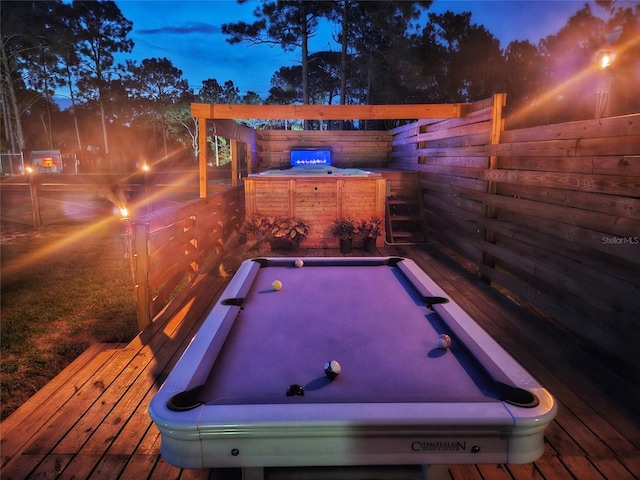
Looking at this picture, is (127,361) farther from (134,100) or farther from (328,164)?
(134,100)

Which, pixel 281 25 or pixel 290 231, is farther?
pixel 281 25

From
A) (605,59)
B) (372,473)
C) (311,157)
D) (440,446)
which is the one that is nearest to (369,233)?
(605,59)

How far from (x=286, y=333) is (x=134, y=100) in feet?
146

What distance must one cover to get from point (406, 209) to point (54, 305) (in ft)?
20.8

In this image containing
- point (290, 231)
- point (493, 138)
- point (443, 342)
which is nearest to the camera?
point (443, 342)

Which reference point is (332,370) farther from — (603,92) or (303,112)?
(303,112)

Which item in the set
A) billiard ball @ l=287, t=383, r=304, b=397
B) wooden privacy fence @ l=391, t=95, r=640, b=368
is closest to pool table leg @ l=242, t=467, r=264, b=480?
billiard ball @ l=287, t=383, r=304, b=397

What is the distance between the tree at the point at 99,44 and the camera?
105 ft

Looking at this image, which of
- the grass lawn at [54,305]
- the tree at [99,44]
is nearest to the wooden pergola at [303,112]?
the grass lawn at [54,305]

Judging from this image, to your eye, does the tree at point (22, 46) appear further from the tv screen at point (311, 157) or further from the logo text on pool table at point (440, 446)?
the logo text on pool table at point (440, 446)

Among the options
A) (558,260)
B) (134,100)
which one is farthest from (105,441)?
(134,100)

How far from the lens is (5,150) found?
30812 mm

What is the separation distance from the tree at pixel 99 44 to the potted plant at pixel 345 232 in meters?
33.1

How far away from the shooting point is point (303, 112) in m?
6.71
